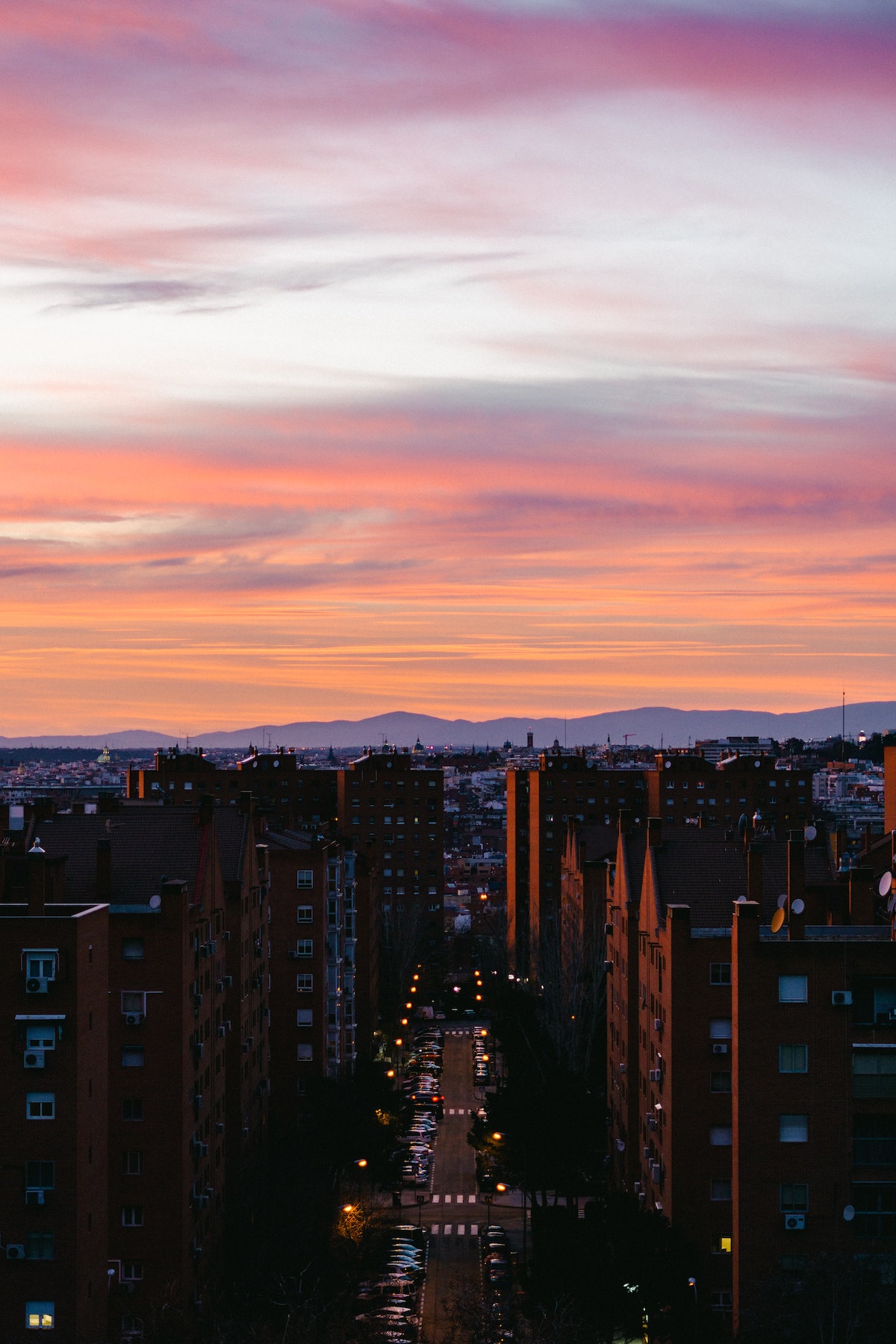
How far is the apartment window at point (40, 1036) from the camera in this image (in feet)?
146

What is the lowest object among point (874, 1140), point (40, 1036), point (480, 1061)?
point (480, 1061)

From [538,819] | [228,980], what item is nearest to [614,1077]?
[228,980]

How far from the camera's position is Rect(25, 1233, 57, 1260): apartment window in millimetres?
44250

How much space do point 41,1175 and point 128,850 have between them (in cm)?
1710

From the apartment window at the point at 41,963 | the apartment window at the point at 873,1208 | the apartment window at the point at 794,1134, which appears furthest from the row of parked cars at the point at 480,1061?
Result: the apartment window at the point at 41,963

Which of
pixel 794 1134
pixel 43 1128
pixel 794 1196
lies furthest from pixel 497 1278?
pixel 43 1128

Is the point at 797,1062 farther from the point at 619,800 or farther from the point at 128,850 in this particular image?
the point at 619,800

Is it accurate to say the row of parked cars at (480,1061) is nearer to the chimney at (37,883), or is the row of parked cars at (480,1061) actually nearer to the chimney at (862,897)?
the chimney at (862,897)

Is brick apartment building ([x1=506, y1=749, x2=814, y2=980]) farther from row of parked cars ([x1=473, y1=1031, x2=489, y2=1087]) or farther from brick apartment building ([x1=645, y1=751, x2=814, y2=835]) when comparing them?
row of parked cars ([x1=473, y1=1031, x2=489, y2=1087])

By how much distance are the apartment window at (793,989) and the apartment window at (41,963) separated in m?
19.6

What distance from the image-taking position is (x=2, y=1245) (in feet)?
145

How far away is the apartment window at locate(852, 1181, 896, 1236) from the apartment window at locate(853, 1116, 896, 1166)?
0.60 metres

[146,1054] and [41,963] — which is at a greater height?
[41,963]

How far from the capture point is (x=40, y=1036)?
44594 mm
